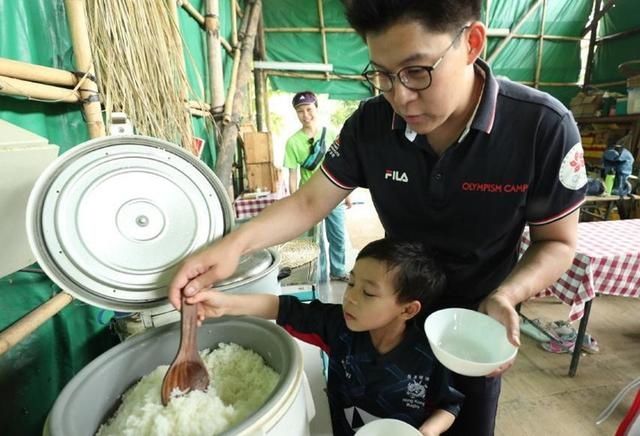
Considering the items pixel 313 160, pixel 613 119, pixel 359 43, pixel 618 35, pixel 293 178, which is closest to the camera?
pixel 313 160

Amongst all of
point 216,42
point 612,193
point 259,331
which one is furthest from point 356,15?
point 612,193

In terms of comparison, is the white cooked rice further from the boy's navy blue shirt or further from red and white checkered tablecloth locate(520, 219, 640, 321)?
red and white checkered tablecloth locate(520, 219, 640, 321)

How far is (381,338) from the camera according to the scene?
3.61 ft

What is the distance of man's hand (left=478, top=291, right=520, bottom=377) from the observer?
28.6 inches

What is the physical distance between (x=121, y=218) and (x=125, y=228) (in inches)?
1.0

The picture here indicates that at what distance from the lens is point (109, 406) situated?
33.3 inches

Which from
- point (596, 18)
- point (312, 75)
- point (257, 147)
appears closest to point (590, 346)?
point (257, 147)

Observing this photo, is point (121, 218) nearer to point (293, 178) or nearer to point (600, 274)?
point (600, 274)

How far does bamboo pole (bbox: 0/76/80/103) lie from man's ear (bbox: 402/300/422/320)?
1.19 m

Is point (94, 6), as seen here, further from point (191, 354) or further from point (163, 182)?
point (191, 354)

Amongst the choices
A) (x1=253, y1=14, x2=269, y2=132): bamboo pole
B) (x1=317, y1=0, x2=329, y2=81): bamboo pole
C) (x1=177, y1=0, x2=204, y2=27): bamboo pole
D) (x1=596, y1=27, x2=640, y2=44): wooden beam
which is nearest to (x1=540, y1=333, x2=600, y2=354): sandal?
(x1=177, y1=0, x2=204, y2=27): bamboo pole

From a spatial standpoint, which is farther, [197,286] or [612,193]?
[612,193]

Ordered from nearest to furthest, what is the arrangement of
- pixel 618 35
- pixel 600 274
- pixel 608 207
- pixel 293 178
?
pixel 600 274, pixel 293 178, pixel 608 207, pixel 618 35

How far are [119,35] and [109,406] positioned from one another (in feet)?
4.48
